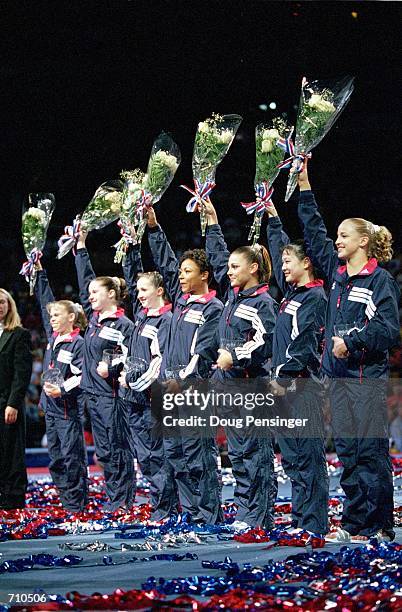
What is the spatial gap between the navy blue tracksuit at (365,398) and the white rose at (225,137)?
156 centimetres

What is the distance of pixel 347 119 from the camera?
6227 millimetres

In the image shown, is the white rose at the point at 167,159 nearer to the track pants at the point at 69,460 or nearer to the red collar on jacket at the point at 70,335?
the red collar on jacket at the point at 70,335

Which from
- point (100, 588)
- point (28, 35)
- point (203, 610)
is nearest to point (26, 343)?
point (28, 35)

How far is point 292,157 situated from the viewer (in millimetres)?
5305

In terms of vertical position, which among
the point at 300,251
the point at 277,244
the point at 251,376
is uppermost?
the point at 277,244

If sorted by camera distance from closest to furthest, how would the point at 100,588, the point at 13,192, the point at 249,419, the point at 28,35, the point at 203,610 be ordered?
the point at 203,610 → the point at 100,588 → the point at 249,419 → the point at 28,35 → the point at 13,192

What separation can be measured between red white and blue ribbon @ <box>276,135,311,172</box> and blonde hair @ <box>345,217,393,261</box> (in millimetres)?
487

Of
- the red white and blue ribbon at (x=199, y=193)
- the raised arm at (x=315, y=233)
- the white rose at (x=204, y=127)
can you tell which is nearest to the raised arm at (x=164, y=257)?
the red white and blue ribbon at (x=199, y=193)

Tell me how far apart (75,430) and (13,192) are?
2732 mm

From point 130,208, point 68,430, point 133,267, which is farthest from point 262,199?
point 68,430

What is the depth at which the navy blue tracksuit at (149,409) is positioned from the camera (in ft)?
20.3

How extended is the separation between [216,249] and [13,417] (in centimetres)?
210

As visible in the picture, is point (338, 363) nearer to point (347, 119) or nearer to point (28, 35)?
point (347, 119)

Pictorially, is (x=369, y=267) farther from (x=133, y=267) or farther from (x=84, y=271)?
(x=84, y=271)
